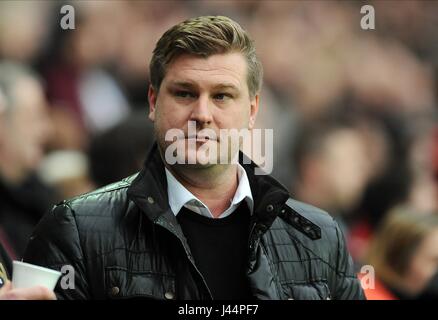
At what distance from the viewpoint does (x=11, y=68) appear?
157 inches

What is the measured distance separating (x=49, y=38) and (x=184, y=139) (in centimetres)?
220

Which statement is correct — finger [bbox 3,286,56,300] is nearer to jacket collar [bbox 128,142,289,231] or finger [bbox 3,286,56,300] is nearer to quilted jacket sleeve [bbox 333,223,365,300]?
jacket collar [bbox 128,142,289,231]

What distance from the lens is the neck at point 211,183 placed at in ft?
7.79

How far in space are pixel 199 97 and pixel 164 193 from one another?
26 cm

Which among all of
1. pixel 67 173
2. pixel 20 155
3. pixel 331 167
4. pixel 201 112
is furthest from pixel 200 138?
pixel 331 167

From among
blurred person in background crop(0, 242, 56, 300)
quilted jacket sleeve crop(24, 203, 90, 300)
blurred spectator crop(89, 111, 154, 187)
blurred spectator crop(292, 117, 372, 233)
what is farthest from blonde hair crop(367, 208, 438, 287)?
blurred person in background crop(0, 242, 56, 300)

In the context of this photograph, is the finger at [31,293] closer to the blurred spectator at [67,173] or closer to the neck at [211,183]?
the neck at [211,183]

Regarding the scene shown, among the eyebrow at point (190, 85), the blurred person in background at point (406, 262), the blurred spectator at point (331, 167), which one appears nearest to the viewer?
the eyebrow at point (190, 85)

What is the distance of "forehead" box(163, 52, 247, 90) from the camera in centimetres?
232

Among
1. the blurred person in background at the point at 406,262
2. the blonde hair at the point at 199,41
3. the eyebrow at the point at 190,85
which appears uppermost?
the blonde hair at the point at 199,41

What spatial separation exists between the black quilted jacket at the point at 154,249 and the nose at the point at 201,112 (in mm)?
182

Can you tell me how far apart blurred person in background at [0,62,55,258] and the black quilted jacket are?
3.66 feet

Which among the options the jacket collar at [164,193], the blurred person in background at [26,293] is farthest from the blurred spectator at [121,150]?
the blurred person in background at [26,293]

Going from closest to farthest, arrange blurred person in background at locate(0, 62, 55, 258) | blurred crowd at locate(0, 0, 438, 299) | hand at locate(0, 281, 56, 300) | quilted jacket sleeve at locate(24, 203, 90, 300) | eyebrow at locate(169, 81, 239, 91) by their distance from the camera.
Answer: hand at locate(0, 281, 56, 300) < quilted jacket sleeve at locate(24, 203, 90, 300) < eyebrow at locate(169, 81, 239, 91) < blurred person in background at locate(0, 62, 55, 258) < blurred crowd at locate(0, 0, 438, 299)
